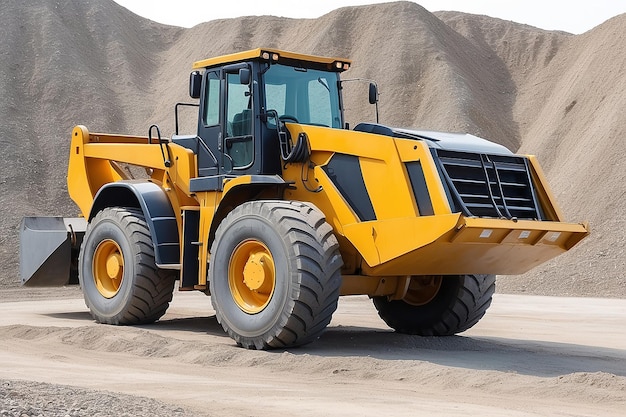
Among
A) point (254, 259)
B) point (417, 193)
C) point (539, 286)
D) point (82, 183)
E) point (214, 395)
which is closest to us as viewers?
point (214, 395)

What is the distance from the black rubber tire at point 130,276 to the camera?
502 inches

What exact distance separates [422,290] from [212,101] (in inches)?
137

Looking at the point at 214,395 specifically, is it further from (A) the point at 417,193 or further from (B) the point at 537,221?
(B) the point at 537,221

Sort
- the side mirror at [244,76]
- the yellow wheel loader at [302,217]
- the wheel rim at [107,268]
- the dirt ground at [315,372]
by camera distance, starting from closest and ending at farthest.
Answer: the dirt ground at [315,372] → the yellow wheel loader at [302,217] → the side mirror at [244,76] → the wheel rim at [107,268]

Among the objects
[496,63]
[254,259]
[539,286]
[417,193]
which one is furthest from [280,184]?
[496,63]

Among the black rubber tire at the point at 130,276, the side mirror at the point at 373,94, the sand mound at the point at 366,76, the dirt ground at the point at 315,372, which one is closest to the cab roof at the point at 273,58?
the side mirror at the point at 373,94

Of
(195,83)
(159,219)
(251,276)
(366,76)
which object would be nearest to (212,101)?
(195,83)

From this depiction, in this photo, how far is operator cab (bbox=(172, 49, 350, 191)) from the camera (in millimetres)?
11766

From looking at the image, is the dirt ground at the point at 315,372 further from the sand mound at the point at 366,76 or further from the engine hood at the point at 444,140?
the sand mound at the point at 366,76

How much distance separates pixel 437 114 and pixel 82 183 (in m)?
30.7

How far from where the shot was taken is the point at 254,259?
10.9 m

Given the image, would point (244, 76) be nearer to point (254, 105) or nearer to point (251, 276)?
point (254, 105)

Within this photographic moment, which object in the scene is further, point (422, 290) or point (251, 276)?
point (422, 290)

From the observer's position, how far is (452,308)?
A: 40.2 feet
